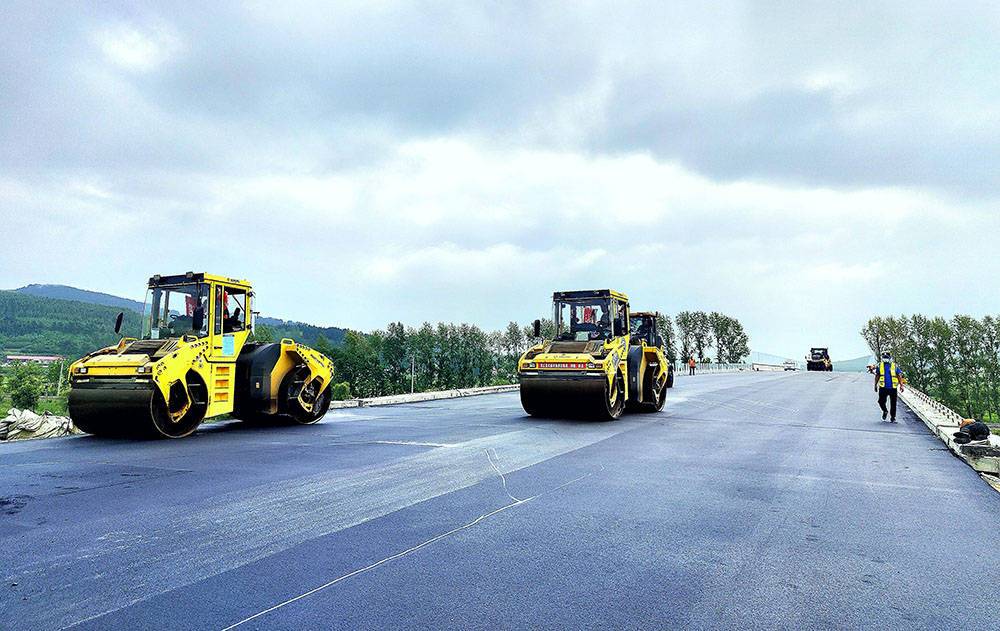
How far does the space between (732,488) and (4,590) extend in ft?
20.9

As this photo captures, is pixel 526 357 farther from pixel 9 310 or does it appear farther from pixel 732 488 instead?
pixel 9 310

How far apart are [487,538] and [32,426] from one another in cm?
1062

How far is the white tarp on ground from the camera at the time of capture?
434 inches

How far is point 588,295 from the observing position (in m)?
14.8

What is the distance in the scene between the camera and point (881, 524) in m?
5.44

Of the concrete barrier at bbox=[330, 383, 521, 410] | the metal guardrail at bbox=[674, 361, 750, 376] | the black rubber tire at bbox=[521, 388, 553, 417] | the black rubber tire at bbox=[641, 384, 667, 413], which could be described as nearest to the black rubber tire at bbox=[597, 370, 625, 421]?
the black rubber tire at bbox=[521, 388, 553, 417]

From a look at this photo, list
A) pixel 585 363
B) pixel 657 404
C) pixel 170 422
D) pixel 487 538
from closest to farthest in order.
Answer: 1. pixel 487 538
2. pixel 170 422
3. pixel 585 363
4. pixel 657 404

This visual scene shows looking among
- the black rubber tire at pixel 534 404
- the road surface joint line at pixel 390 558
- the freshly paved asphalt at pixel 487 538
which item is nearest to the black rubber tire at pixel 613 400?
the black rubber tire at pixel 534 404

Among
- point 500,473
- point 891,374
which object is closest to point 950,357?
point 891,374

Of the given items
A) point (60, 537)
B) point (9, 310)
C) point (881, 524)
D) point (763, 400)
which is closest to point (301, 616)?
point (60, 537)

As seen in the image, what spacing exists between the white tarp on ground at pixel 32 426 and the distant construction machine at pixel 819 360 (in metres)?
69.2

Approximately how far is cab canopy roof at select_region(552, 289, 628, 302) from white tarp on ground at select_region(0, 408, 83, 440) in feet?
33.7

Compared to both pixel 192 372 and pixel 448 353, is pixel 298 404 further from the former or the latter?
pixel 448 353

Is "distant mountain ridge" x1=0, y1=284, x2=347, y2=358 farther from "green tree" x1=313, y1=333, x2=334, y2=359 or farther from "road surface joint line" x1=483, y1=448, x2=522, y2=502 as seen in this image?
"road surface joint line" x1=483, y1=448, x2=522, y2=502
